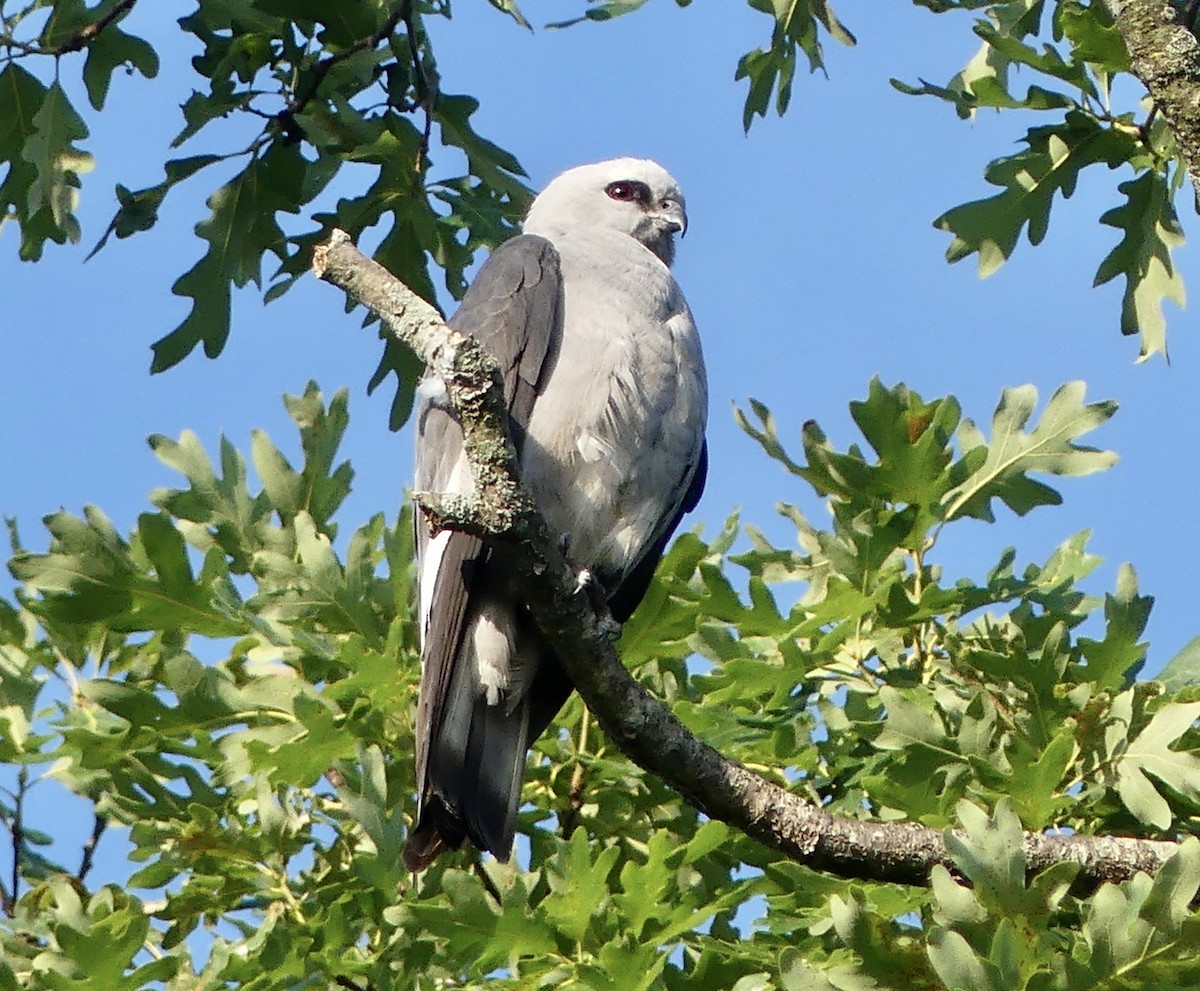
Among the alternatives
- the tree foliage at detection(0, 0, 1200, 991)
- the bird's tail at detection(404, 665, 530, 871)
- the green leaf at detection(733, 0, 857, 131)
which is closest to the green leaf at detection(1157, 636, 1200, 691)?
the tree foliage at detection(0, 0, 1200, 991)

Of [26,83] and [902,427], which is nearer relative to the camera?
[902,427]

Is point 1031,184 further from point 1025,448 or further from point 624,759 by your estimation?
point 624,759

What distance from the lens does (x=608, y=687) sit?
341 cm

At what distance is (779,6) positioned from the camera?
4.85 metres

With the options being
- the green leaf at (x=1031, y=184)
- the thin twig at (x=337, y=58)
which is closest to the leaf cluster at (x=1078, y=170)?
the green leaf at (x=1031, y=184)

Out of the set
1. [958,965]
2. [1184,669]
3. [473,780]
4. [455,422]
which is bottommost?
A: [958,965]

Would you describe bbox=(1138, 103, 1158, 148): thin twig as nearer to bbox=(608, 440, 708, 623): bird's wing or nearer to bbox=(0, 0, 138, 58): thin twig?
bbox=(608, 440, 708, 623): bird's wing

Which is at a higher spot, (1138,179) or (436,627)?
(1138,179)

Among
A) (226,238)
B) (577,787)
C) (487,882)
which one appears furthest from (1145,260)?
(226,238)

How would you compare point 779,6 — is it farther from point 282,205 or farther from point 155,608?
point 155,608

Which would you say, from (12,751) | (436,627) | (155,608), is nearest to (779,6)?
(436,627)

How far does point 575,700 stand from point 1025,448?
1286 mm

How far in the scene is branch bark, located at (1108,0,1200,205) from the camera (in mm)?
3193

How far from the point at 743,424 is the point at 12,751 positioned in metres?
2.02
